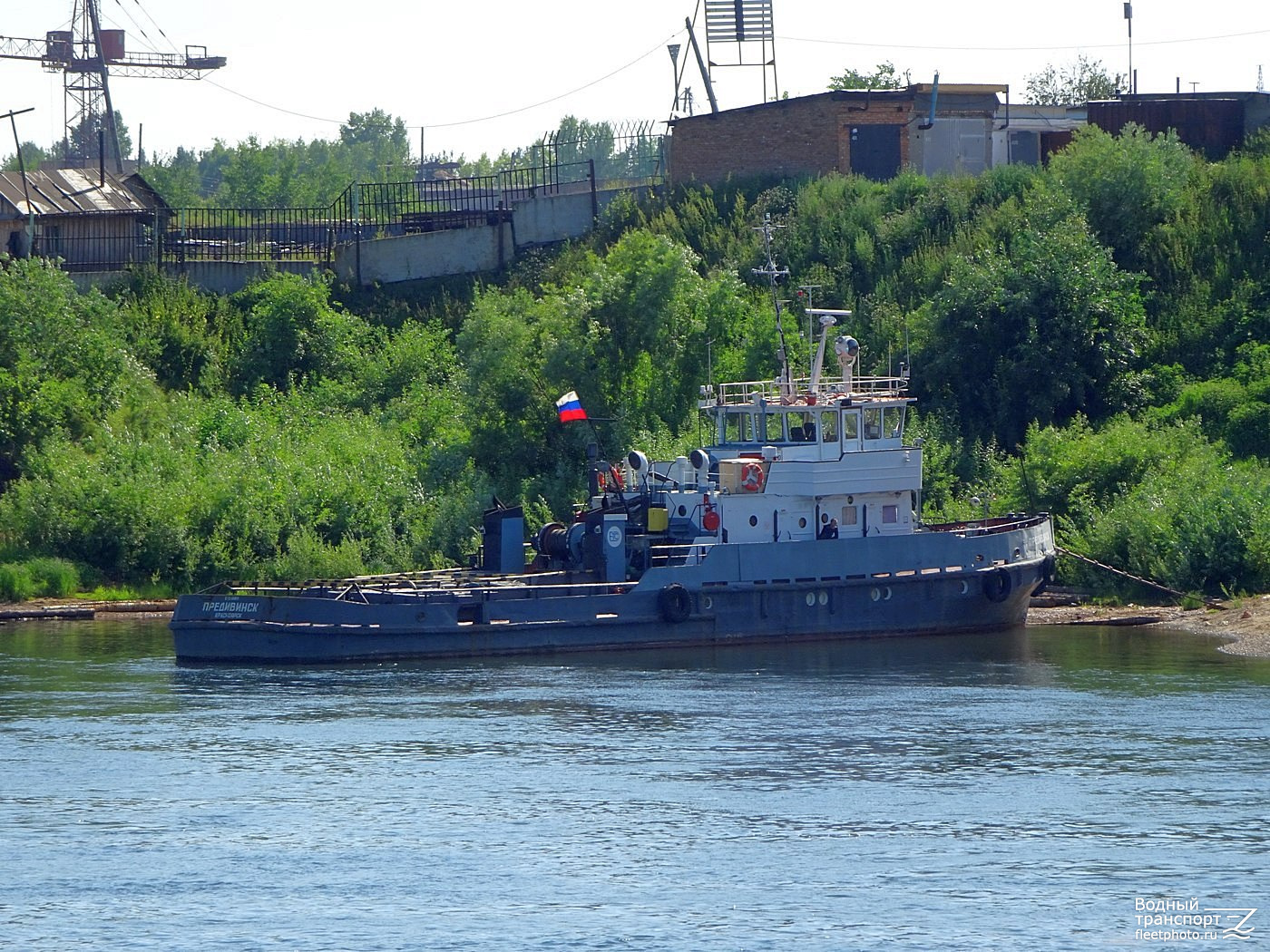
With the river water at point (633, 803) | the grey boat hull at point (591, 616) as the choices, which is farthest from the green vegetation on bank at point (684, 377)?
the river water at point (633, 803)

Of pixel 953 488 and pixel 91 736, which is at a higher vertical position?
pixel 953 488

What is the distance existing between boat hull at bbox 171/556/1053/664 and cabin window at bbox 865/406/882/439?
98.1 inches

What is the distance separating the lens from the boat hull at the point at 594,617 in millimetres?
27703

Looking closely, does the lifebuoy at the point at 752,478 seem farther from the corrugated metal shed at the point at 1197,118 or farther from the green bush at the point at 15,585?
the corrugated metal shed at the point at 1197,118

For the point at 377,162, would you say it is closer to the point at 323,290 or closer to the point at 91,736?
the point at 323,290

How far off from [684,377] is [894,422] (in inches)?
435

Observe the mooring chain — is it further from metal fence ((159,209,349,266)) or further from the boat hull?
metal fence ((159,209,349,266))

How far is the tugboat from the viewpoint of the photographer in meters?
27.9

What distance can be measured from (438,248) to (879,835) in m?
38.9

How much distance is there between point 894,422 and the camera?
99.7 ft

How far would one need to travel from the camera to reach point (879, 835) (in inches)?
712

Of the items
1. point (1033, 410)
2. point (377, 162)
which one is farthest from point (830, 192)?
point (377, 162)

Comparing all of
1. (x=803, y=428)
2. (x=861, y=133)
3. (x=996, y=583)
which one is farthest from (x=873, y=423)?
(x=861, y=133)

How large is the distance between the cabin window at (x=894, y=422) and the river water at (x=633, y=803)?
4574 mm
